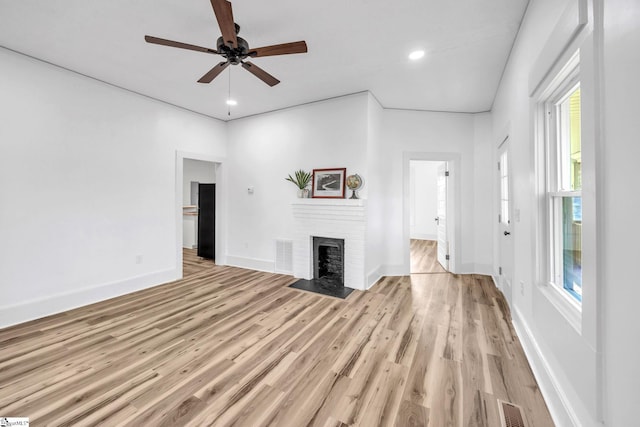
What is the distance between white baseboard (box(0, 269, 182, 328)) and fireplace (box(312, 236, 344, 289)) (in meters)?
2.35

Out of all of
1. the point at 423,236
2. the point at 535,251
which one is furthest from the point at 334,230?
the point at 423,236

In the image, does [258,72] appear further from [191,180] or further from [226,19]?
[191,180]

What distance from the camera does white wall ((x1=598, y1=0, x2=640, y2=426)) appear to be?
84 centimetres

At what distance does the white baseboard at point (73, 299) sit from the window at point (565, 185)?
4.60 m

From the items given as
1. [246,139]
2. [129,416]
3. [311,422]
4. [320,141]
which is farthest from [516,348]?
[246,139]

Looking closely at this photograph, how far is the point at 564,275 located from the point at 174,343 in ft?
10.00

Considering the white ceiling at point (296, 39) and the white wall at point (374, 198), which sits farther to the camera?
the white wall at point (374, 198)

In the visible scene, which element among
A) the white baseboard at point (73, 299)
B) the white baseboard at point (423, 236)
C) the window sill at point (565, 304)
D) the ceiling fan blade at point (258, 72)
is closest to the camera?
the window sill at point (565, 304)

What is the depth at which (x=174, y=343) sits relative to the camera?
7.39 ft

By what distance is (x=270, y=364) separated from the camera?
1951 millimetres

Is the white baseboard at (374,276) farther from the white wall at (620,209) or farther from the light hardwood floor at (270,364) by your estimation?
the white wall at (620,209)

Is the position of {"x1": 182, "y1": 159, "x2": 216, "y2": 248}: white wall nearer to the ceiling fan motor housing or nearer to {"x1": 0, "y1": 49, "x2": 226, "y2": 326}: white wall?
{"x1": 0, "y1": 49, "x2": 226, "y2": 326}: white wall

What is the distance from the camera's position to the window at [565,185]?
152cm

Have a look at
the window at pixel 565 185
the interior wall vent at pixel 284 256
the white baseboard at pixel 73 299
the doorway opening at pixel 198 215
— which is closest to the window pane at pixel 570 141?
the window at pixel 565 185
